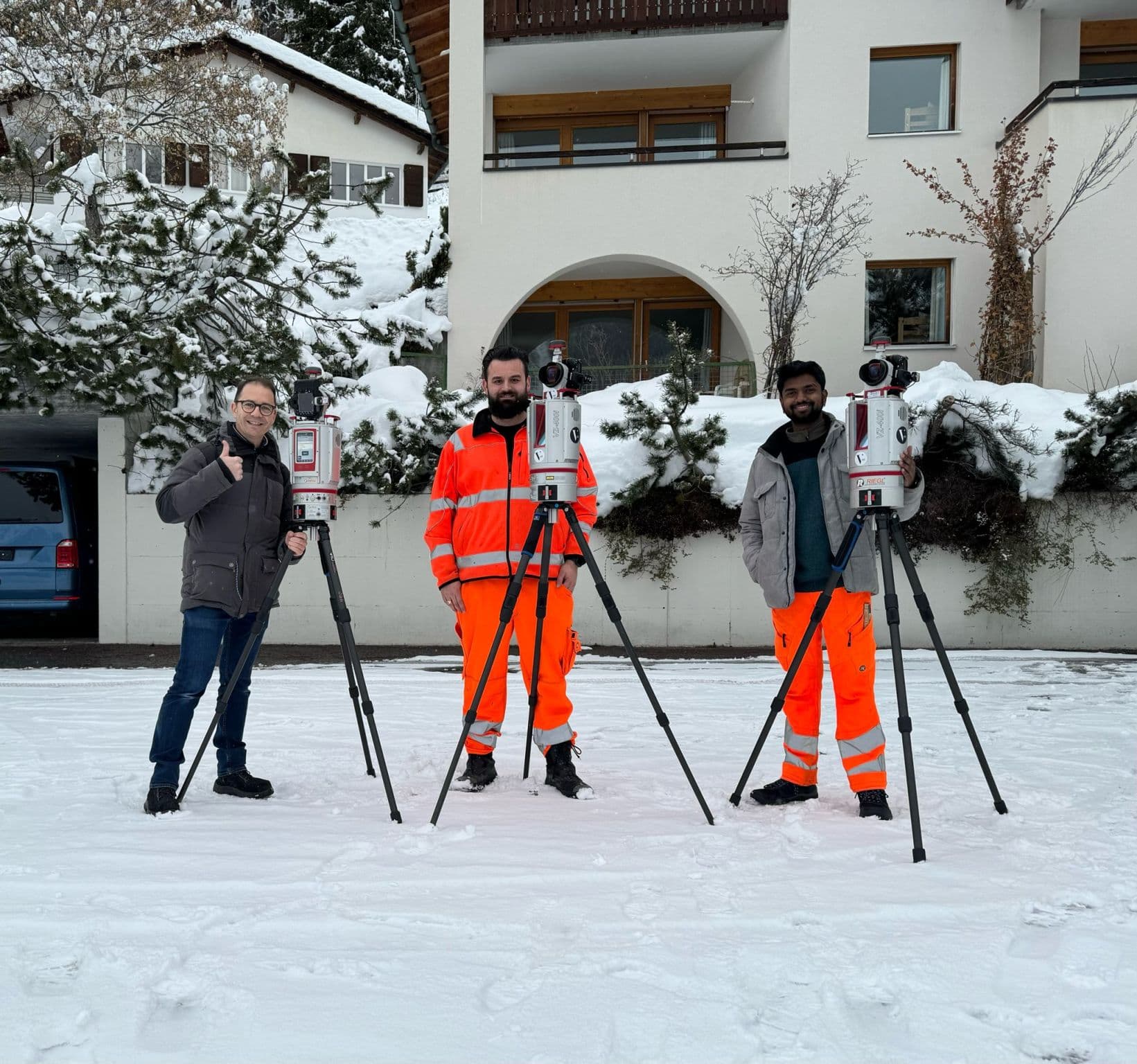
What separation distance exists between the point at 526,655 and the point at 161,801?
1596 millimetres

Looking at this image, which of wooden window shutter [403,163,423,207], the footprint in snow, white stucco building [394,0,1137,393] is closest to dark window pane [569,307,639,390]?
white stucco building [394,0,1137,393]

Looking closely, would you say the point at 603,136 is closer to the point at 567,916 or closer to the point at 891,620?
the point at 891,620

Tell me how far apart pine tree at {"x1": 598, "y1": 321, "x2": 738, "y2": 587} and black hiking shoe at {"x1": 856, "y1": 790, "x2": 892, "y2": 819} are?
641 cm

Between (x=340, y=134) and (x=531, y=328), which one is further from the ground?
(x=340, y=134)

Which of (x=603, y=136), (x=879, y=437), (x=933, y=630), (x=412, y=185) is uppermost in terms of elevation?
(x=412, y=185)

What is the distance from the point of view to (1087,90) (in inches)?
533

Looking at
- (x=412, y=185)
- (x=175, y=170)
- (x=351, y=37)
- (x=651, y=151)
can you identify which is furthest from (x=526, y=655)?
(x=351, y=37)

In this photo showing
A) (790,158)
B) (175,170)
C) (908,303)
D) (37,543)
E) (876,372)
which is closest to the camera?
(876,372)

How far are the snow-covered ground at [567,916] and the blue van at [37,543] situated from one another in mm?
5536

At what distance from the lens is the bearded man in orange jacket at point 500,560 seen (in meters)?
4.54

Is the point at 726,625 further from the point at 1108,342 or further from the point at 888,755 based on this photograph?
the point at 1108,342

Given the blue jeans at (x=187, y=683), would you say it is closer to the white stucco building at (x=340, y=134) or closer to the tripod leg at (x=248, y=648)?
the tripod leg at (x=248, y=648)

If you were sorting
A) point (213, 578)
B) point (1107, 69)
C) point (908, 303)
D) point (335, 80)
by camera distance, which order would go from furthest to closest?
point (335, 80)
point (1107, 69)
point (908, 303)
point (213, 578)

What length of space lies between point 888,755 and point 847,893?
96.3 inches
